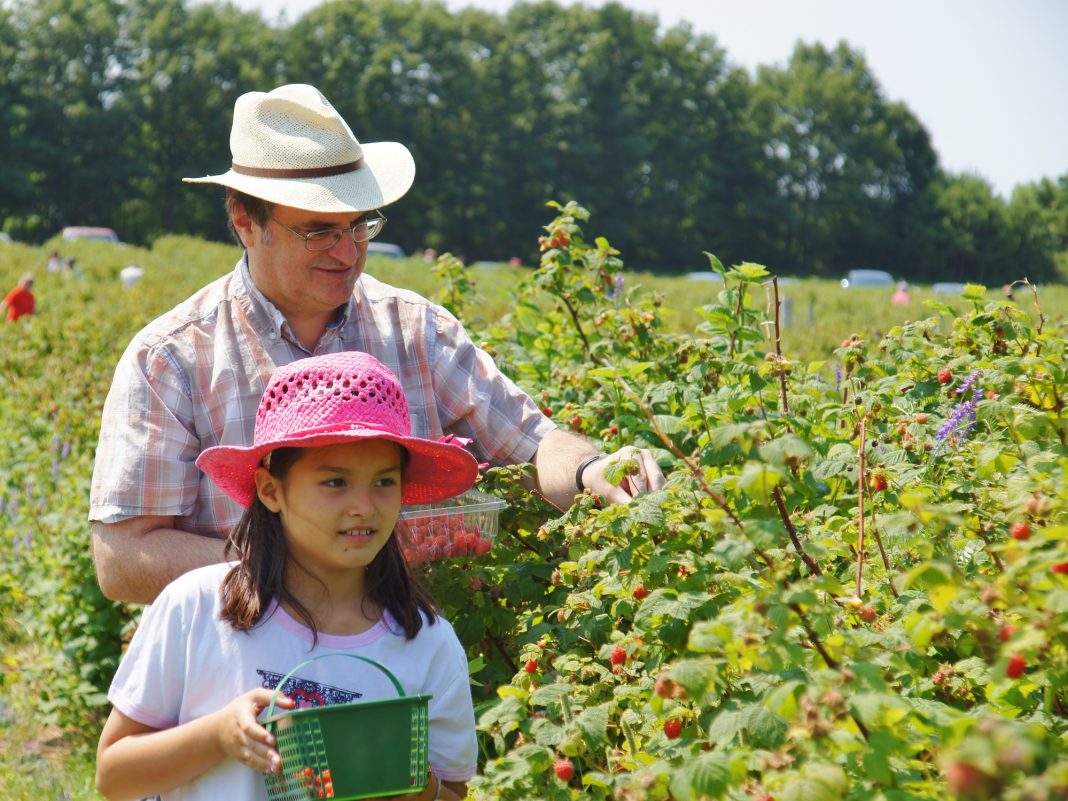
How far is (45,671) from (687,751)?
3.62m

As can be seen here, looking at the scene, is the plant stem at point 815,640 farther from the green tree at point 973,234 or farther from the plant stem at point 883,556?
the green tree at point 973,234

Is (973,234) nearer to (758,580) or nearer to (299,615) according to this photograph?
(758,580)

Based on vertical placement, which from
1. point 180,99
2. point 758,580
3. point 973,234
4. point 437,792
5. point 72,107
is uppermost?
point 180,99

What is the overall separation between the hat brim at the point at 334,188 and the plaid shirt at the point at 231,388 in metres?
0.24

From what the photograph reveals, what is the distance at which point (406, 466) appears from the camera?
237 cm

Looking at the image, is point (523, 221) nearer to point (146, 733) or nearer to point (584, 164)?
point (584, 164)

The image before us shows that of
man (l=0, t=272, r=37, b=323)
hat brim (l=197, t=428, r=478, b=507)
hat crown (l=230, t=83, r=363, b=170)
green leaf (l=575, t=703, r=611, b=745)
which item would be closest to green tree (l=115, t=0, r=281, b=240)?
man (l=0, t=272, r=37, b=323)

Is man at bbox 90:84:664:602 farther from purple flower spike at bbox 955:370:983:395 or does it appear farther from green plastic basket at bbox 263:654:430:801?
green plastic basket at bbox 263:654:430:801

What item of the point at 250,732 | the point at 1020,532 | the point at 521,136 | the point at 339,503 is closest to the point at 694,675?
the point at 1020,532

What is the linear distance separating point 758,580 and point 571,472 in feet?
3.05

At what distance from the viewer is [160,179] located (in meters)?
56.5

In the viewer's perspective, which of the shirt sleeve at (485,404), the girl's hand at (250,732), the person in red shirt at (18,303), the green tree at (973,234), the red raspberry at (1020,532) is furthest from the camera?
the green tree at (973,234)

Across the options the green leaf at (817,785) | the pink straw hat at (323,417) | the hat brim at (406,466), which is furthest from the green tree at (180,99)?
the green leaf at (817,785)

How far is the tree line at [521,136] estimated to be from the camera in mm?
56594
